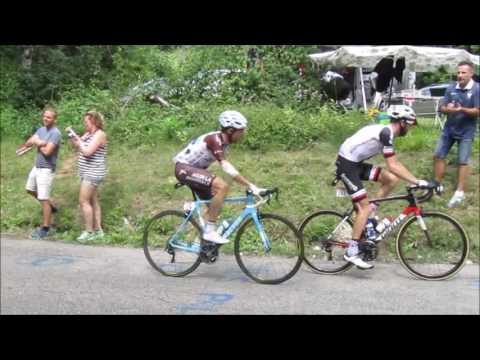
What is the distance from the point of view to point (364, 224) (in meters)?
6.20

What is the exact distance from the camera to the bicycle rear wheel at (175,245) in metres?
6.28

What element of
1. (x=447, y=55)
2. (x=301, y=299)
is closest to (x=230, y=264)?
(x=301, y=299)

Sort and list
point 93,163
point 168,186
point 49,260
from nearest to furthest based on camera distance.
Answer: point 49,260 → point 93,163 → point 168,186

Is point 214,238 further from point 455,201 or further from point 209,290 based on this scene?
point 455,201

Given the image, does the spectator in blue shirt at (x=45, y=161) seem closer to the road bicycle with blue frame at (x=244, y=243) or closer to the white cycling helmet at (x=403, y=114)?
the road bicycle with blue frame at (x=244, y=243)

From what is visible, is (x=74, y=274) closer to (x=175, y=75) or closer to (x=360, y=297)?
(x=360, y=297)

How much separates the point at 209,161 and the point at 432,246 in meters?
2.71

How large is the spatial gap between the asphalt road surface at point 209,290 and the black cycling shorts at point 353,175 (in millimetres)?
935

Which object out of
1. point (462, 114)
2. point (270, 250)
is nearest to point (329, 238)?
point (270, 250)

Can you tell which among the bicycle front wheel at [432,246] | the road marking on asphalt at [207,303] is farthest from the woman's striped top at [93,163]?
the bicycle front wheel at [432,246]

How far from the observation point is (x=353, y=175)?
627 centimetres

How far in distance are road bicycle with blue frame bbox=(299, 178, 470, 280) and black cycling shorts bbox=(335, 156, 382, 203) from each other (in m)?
0.25

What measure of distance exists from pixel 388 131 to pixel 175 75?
9.45m

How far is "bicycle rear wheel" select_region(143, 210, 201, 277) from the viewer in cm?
628
